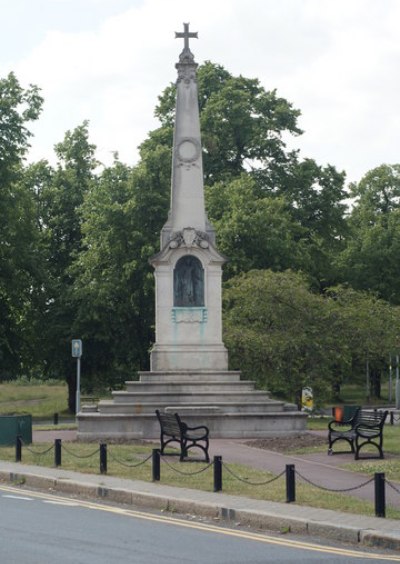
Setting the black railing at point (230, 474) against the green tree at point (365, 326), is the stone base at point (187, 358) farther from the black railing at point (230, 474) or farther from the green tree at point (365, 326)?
the black railing at point (230, 474)

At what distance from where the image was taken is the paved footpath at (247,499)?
13.4m

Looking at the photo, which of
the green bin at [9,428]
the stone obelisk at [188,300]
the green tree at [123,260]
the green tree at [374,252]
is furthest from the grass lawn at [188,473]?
the green tree at [374,252]

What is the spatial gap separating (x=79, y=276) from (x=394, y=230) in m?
22.6

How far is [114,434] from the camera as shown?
95.4 ft

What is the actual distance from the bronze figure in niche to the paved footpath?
1061 cm

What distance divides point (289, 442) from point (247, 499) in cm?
1147

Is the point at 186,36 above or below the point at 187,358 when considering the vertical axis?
above

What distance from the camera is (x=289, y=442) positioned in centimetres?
2756

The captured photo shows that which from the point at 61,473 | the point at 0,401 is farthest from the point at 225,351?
the point at 0,401

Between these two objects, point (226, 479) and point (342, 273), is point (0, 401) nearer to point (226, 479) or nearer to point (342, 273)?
point (342, 273)

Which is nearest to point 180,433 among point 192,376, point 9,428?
point 9,428

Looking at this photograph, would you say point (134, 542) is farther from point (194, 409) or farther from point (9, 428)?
point (194, 409)

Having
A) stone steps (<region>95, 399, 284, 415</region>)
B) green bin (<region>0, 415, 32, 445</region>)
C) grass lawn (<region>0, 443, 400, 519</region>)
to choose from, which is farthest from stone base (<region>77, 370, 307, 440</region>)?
green bin (<region>0, 415, 32, 445</region>)

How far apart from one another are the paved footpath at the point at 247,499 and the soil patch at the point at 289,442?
204 cm
